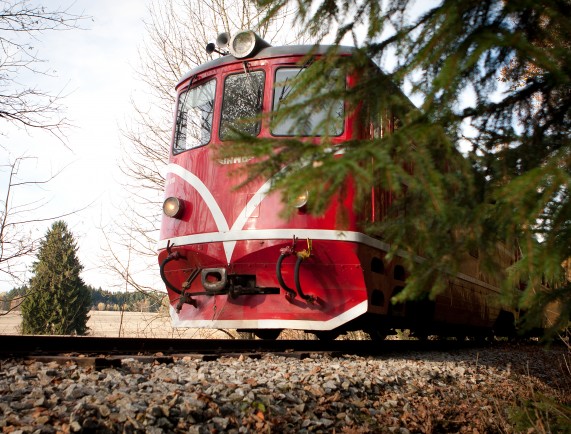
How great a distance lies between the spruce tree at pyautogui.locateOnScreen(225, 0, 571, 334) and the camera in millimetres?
1777

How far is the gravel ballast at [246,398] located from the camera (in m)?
2.32

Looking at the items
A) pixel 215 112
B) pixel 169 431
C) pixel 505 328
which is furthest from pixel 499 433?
pixel 505 328

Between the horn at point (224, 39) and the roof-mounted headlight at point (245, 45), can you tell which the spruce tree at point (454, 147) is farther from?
the horn at point (224, 39)

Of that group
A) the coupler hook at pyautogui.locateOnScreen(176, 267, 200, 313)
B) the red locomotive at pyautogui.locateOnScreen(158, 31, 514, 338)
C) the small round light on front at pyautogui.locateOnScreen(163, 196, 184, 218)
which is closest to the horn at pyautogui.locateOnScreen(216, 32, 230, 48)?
the red locomotive at pyautogui.locateOnScreen(158, 31, 514, 338)

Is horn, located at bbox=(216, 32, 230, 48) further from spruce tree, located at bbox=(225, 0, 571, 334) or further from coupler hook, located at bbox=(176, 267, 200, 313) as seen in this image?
spruce tree, located at bbox=(225, 0, 571, 334)

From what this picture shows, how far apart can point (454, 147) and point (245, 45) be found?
493cm

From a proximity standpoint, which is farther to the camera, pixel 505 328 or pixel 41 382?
pixel 505 328

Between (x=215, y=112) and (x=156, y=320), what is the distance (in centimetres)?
803

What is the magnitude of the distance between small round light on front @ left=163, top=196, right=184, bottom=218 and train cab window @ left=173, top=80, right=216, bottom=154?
0.77 m

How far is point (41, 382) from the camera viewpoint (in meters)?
2.86

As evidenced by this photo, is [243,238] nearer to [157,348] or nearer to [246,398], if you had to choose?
[157,348]

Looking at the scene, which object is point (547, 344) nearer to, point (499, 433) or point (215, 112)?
point (499, 433)

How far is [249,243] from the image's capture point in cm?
591

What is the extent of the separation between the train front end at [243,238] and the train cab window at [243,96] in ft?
0.04
